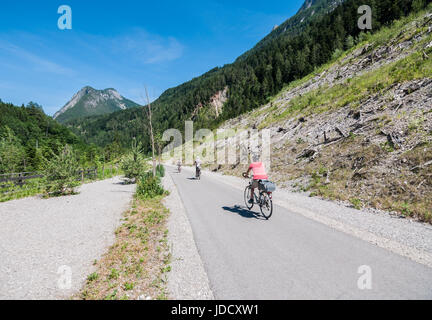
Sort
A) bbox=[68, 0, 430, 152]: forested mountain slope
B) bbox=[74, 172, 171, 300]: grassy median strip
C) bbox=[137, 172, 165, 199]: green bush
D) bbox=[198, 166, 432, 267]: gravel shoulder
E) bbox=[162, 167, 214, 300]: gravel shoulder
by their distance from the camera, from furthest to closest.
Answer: bbox=[68, 0, 430, 152]: forested mountain slope → bbox=[137, 172, 165, 199]: green bush → bbox=[198, 166, 432, 267]: gravel shoulder → bbox=[74, 172, 171, 300]: grassy median strip → bbox=[162, 167, 214, 300]: gravel shoulder

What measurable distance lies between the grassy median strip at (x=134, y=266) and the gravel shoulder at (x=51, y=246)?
0.31 m

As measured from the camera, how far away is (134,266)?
4.23m

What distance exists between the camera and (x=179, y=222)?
23.0ft

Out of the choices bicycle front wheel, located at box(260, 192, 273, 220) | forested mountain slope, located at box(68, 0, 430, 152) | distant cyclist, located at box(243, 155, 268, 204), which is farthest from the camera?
forested mountain slope, located at box(68, 0, 430, 152)

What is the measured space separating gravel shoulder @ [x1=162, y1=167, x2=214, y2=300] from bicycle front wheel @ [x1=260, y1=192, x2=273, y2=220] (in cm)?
276

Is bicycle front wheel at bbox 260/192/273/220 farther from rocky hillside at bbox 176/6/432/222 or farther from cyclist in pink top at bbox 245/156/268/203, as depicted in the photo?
rocky hillside at bbox 176/6/432/222

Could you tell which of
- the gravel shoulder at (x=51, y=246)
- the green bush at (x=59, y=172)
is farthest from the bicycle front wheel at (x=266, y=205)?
the green bush at (x=59, y=172)

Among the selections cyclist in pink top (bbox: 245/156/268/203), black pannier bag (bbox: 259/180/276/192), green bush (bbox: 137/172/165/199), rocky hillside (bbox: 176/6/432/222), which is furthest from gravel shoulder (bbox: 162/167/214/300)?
rocky hillside (bbox: 176/6/432/222)

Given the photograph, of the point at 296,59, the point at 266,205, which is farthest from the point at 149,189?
the point at 296,59

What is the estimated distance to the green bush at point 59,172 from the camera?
42.8 ft

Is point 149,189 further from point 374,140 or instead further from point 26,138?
point 26,138

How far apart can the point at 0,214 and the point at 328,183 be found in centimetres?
1541

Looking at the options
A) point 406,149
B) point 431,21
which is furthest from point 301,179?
point 431,21

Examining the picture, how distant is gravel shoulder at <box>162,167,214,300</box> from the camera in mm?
3285
